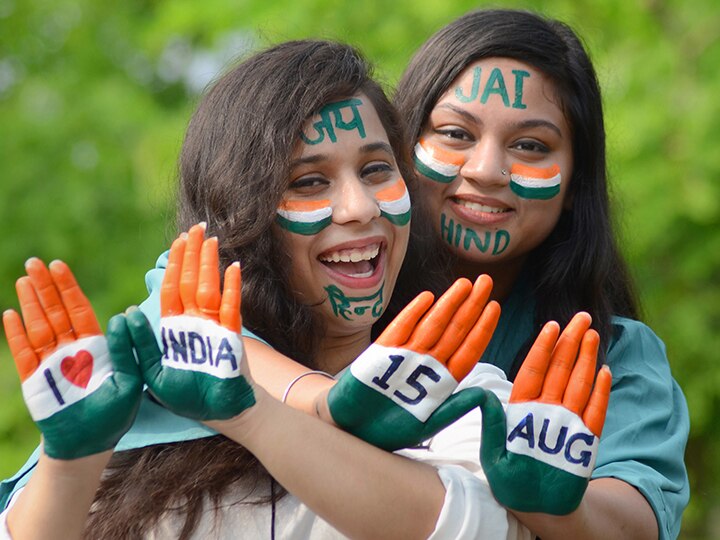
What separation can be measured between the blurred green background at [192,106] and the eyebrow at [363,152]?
2336mm

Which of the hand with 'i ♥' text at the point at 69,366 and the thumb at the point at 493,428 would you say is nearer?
the hand with 'i ♥' text at the point at 69,366

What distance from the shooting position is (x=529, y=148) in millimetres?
3430

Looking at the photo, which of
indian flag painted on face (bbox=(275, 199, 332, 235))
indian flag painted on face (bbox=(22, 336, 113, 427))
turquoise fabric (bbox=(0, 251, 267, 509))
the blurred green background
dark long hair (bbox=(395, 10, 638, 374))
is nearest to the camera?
Answer: indian flag painted on face (bbox=(22, 336, 113, 427))

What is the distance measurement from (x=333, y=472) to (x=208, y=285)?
0.41 metres

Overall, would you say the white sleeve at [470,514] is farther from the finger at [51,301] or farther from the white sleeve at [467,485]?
the finger at [51,301]

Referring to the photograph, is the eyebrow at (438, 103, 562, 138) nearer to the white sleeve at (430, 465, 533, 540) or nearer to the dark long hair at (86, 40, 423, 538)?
the dark long hair at (86, 40, 423, 538)

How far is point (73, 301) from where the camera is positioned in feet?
6.82

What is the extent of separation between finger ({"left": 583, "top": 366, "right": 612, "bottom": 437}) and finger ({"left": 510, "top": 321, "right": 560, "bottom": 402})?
0.10 metres

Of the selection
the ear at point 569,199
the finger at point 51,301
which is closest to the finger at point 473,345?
A: the finger at point 51,301

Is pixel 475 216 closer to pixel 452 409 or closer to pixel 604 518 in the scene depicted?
pixel 604 518

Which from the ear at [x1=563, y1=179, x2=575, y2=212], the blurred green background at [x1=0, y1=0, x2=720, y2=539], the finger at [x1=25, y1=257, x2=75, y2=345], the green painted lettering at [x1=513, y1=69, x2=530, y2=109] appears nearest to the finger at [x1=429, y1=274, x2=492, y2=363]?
the finger at [x1=25, y1=257, x2=75, y2=345]

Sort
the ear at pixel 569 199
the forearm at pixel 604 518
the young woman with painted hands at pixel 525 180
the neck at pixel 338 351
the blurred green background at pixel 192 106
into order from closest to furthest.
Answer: the forearm at pixel 604 518, the neck at pixel 338 351, the young woman with painted hands at pixel 525 180, the ear at pixel 569 199, the blurred green background at pixel 192 106

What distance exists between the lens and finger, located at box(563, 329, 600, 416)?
2.20 meters

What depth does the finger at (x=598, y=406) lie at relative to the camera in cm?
221
